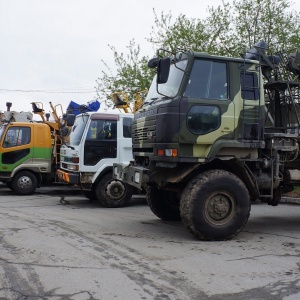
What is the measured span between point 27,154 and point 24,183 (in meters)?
0.94

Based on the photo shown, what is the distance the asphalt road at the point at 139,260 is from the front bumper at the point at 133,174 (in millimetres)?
892

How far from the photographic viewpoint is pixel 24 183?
14188mm

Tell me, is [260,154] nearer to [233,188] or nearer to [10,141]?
[233,188]

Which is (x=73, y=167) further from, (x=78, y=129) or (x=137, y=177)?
(x=137, y=177)

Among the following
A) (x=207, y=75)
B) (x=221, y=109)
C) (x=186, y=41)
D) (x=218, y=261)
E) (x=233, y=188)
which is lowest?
Result: (x=218, y=261)

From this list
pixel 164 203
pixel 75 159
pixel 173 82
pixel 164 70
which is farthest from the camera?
pixel 75 159

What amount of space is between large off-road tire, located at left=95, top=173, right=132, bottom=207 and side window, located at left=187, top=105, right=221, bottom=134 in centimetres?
469

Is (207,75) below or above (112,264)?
above

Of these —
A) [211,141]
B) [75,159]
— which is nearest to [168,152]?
[211,141]

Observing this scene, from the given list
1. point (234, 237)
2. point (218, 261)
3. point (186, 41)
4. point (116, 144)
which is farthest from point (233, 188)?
point (186, 41)

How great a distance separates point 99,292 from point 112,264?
1021 millimetres

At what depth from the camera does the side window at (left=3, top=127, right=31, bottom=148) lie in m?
14.1

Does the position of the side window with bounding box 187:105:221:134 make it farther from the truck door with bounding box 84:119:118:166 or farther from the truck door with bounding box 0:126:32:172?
the truck door with bounding box 0:126:32:172

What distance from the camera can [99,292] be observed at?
4.49 meters
